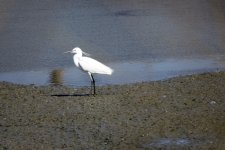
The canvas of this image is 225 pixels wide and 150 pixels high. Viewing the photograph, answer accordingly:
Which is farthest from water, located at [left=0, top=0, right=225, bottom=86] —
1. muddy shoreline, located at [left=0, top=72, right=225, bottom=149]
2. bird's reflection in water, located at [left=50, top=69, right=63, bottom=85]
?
muddy shoreline, located at [left=0, top=72, right=225, bottom=149]

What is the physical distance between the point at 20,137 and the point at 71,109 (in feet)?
5.13

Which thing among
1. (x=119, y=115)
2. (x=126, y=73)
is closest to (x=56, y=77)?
(x=126, y=73)

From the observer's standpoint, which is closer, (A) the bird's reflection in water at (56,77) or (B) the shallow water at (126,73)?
(A) the bird's reflection in water at (56,77)

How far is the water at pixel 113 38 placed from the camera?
1266 cm

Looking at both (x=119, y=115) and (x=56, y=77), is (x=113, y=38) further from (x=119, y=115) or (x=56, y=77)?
(x=119, y=115)

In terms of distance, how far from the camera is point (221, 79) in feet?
37.2

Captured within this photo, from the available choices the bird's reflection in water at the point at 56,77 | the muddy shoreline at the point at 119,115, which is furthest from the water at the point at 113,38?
the muddy shoreline at the point at 119,115

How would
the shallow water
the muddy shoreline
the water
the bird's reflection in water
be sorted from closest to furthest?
1. the muddy shoreline
2. the bird's reflection in water
3. the shallow water
4. the water

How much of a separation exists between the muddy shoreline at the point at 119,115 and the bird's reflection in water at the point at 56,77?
45 centimetres

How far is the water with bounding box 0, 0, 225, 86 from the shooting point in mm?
12656

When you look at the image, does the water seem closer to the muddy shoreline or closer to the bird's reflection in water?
the bird's reflection in water

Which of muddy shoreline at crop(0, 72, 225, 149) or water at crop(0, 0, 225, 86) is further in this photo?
water at crop(0, 0, 225, 86)

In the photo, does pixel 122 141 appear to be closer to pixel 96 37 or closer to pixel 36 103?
pixel 36 103

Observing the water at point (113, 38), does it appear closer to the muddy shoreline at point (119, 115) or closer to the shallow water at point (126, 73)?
the shallow water at point (126, 73)
